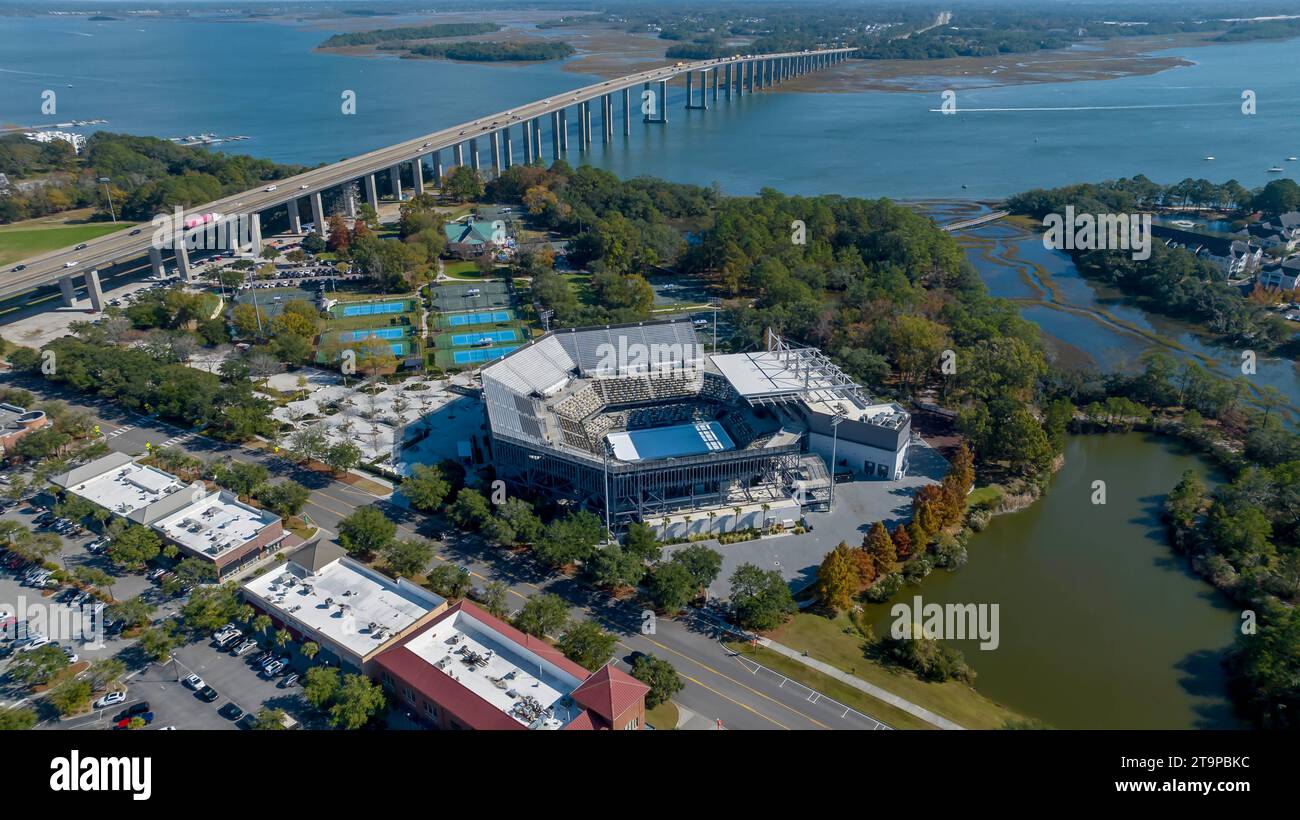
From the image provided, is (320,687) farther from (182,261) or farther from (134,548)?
(182,261)

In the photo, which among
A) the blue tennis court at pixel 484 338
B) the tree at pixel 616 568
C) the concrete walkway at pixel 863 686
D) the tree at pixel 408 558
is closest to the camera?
the concrete walkway at pixel 863 686

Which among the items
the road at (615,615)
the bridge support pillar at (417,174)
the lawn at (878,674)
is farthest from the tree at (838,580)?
the bridge support pillar at (417,174)

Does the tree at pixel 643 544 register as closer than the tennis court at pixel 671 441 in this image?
Yes

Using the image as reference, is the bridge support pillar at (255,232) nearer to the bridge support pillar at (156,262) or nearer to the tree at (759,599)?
the bridge support pillar at (156,262)

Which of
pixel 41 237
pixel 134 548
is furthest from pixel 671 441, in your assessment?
pixel 41 237

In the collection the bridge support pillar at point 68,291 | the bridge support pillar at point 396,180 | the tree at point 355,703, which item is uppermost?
the bridge support pillar at point 396,180

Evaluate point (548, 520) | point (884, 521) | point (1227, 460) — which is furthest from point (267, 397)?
point (1227, 460)

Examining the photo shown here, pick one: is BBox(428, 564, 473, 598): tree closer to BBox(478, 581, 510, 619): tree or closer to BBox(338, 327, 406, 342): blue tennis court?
BBox(478, 581, 510, 619): tree
